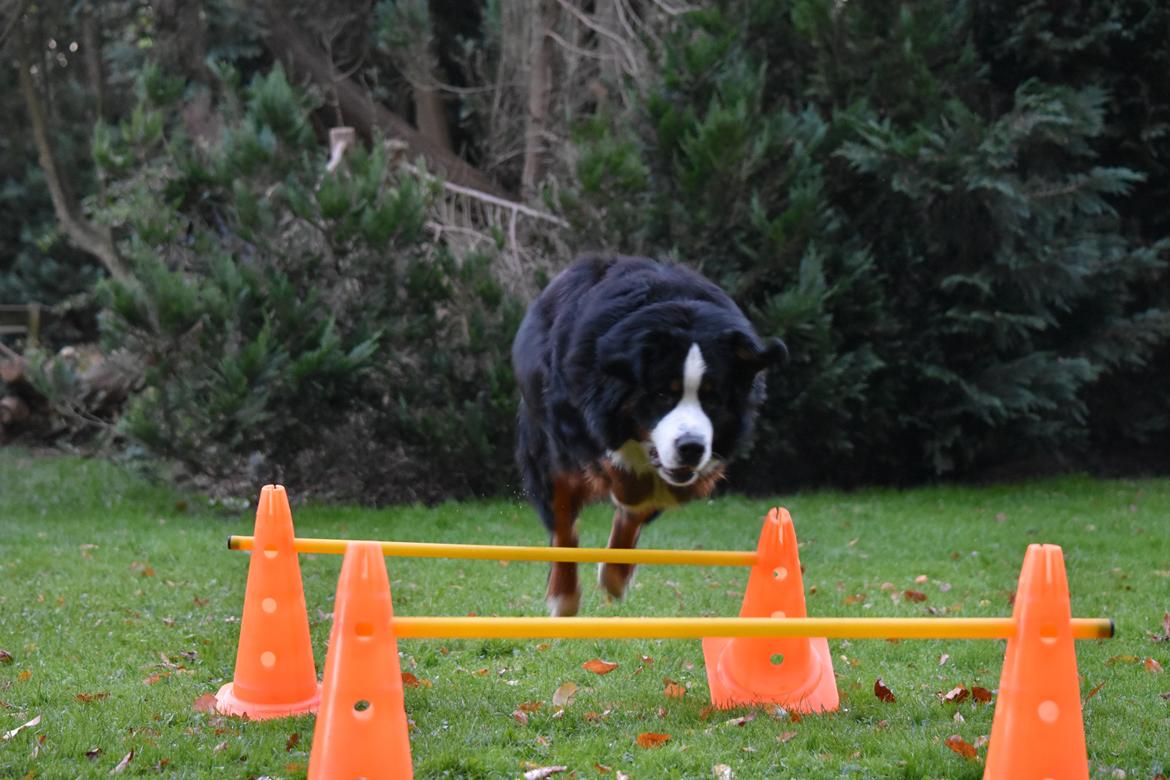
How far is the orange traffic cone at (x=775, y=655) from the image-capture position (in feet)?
14.1

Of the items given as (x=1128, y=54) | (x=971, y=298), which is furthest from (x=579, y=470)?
(x=1128, y=54)

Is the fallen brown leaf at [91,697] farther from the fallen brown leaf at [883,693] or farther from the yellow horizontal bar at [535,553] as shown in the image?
the fallen brown leaf at [883,693]

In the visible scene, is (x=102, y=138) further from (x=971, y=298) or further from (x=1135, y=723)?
(x=1135, y=723)

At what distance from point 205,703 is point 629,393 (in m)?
1.92

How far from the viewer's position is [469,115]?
13789mm

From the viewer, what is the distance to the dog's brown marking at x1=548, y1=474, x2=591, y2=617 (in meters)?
5.02

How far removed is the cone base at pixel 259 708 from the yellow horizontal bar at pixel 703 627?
1099mm

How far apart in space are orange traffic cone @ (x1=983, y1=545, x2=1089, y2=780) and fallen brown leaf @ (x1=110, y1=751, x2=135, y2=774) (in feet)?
8.37

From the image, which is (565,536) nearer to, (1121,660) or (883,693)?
(883,693)

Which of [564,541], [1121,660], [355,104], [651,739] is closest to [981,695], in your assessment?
[1121,660]

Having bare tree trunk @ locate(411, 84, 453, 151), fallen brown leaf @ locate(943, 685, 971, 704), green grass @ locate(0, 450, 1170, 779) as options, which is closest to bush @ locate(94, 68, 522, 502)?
green grass @ locate(0, 450, 1170, 779)

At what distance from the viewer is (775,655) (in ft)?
14.5

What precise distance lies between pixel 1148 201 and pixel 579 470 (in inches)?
368

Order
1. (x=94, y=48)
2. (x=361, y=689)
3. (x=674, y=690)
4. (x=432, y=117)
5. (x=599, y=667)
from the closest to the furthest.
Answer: (x=361, y=689) < (x=674, y=690) < (x=599, y=667) < (x=94, y=48) < (x=432, y=117)
